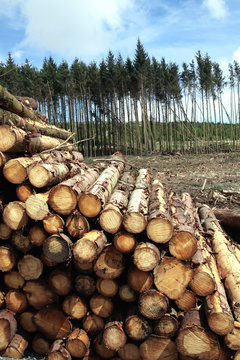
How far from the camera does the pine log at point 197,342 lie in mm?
2859

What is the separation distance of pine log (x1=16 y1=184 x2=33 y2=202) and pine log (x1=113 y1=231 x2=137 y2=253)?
51.8 inches

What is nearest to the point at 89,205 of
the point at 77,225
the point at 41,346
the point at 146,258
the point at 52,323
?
the point at 77,225

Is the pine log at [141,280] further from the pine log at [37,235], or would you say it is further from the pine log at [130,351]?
the pine log at [37,235]

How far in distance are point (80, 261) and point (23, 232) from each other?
94cm

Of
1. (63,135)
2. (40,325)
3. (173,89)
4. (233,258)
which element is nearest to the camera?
(40,325)

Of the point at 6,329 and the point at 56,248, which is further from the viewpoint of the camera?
the point at 6,329

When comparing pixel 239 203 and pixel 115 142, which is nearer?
pixel 239 203

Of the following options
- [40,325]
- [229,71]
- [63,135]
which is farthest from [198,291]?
[229,71]

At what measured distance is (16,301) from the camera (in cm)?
377

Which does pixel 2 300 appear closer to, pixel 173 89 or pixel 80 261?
pixel 80 261

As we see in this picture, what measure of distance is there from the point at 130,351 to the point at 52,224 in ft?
5.40

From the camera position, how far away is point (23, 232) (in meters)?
3.69

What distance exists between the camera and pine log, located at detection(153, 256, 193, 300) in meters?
3.10

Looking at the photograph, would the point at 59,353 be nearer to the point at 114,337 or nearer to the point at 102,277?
the point at 114,337
